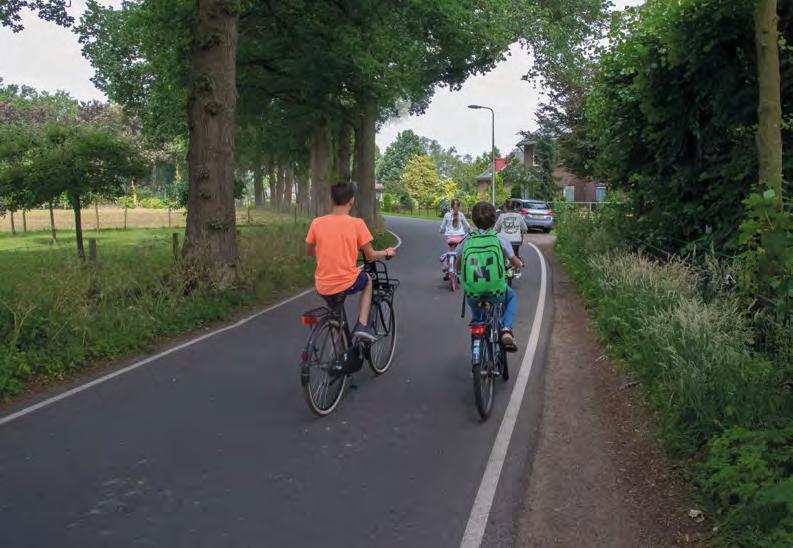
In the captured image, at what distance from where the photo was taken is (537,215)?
1432 inches

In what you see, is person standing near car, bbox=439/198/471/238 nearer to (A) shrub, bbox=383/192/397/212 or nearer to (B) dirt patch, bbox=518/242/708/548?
(B) dirt patch, bbox=518/242/708/548

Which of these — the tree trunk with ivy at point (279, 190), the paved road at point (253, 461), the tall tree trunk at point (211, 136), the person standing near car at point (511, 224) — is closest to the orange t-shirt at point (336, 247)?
the paved road at point (253, 461)

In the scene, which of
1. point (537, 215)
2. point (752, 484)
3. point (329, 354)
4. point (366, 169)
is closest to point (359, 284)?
point (329, 354)

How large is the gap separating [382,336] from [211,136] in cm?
616

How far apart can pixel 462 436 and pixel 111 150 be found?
14234 millimetres

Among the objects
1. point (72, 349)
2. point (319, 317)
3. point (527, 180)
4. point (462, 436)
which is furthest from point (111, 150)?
point (527, 180)

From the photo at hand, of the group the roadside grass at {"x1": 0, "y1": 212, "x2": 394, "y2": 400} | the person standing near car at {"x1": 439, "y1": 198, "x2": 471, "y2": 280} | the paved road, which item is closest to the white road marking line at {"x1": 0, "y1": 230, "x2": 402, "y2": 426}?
the paved road

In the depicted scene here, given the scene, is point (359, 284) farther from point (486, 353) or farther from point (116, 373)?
point (116, 373)

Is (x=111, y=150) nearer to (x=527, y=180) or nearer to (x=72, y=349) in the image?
(x=72, y=349)

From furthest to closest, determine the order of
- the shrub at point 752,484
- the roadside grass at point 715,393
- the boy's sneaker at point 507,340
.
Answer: the boy's sneaker at point 507,340
the roadside grass at point 715,393
the shrub at point 752,484

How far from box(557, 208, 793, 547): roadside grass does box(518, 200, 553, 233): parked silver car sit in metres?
27.5

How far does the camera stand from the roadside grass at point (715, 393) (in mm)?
3650

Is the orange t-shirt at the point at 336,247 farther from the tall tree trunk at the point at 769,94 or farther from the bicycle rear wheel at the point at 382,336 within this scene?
the tall tree trunk at the point at 769,94

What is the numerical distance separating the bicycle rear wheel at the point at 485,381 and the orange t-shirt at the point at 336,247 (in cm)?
140
